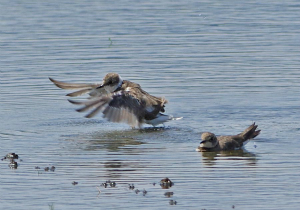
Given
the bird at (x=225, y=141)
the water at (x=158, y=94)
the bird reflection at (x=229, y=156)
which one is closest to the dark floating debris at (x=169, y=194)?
the water at (x=158, y=94)

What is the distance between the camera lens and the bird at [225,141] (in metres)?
11.8

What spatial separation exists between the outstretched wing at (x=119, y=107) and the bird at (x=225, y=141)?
1980 millimetres

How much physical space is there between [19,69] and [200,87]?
434cm

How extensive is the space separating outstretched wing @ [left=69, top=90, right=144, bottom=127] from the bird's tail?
7.29 feet

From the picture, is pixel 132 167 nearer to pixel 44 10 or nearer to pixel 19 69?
pixel 19 69

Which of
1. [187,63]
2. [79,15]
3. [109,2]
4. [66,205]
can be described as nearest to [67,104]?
[187,63]

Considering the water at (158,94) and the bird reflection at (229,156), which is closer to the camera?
the water at (158,94)

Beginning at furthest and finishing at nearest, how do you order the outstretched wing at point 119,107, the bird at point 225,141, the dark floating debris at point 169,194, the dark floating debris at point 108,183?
the outstretched wing at point 119,107
the bird at point 225,141
the dark floating debris at point 108,183
the dark floating debris at point 169,194

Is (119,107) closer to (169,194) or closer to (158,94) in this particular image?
(158,94)

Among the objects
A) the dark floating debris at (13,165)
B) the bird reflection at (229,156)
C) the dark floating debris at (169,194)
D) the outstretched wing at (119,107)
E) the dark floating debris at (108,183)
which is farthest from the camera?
the outstretched wing at (119,107)

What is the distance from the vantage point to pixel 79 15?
25.6 meters

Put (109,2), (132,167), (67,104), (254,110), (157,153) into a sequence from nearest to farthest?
(132,167) → (157,153) → (254,110) → (67,104) → (109,2)

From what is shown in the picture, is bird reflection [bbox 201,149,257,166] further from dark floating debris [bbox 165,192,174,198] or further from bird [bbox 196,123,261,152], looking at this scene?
dark floating debris [bbox 165,192,174,198]

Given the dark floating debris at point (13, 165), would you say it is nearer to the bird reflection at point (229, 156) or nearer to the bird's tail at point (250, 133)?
the bird reflection at point (229, 156)
